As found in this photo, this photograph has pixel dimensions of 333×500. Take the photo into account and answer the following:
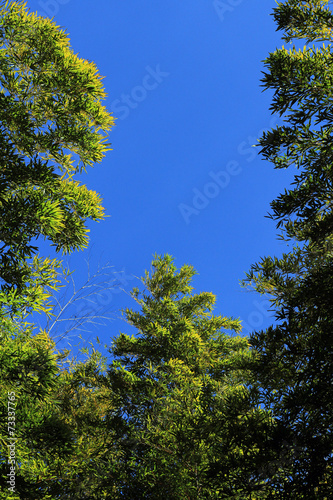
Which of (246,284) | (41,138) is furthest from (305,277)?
(41,138)

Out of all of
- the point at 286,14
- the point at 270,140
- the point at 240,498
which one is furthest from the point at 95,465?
the point at 286,14

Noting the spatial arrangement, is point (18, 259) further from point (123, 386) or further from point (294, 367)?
point (123, 386)

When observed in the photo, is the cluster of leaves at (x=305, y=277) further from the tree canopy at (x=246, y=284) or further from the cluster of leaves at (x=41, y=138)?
the cluster of leaves at (x=41, y=138)

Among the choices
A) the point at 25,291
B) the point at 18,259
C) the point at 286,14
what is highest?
the point at 286,14

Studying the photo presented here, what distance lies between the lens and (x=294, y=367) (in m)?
5.44

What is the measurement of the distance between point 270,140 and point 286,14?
2615 mm

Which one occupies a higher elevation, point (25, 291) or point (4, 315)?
point (25, 291)

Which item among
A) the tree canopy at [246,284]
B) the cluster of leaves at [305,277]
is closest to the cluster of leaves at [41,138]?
the tree canopy at [246,284]

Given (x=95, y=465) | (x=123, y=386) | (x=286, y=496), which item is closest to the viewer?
(x=286, y=496)

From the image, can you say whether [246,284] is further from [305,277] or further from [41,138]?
[41,138]

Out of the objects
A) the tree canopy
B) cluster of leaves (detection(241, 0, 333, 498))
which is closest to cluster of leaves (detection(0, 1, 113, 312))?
the tree canopy

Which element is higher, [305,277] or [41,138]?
[41,138]

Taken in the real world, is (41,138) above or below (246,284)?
above

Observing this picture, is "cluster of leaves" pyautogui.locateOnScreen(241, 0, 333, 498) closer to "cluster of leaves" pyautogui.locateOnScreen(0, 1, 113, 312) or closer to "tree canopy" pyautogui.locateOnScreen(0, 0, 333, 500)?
"tree canopy" pyautogui.locateOnScreen(0, 0, 333, 500)
